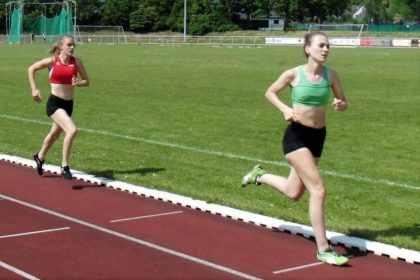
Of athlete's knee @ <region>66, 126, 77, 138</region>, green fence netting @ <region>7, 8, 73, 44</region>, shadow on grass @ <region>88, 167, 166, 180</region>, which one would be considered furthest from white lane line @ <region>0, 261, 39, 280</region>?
green fence netting @ <region>7, 8, 73, 44</region>

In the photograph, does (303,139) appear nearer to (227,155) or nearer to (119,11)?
(227,155)

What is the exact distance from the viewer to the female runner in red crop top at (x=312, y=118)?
21.8ft

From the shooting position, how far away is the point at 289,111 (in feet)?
22.0

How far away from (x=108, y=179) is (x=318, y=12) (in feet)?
385

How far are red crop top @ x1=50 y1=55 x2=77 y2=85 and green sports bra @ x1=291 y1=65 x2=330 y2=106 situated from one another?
14.6ft

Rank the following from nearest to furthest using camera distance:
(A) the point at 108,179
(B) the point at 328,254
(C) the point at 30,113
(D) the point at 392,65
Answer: (B) the point at 328,254
(A) the point at 108,179
(C) the point at 30,113
(D) the point at 392,65

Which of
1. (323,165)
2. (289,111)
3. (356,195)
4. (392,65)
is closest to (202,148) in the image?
(323,165)

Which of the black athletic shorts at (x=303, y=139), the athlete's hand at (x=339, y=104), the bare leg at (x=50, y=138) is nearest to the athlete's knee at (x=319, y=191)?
the black athletic shorts at (x=303, y=139)

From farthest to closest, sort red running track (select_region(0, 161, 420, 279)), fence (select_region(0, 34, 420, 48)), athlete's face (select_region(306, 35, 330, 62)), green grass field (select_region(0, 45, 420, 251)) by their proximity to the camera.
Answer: fence (select_region(0, 34, 420, 48)) < green grass field (select_region(0, 45, 420, 251)) < athlete's face (select_region(306, 35, 330, 62)) < red running track (select_region(0, 161, 420, 279))

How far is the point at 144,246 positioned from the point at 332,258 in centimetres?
178

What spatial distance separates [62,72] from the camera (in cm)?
1032

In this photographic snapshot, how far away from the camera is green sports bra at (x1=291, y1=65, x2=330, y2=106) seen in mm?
6707

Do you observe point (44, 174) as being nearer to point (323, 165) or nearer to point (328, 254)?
point (323, 165)

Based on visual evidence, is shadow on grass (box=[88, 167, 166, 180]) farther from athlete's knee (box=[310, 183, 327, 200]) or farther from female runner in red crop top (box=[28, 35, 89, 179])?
athlete's knee (box=[310, 183, 327, 200])
